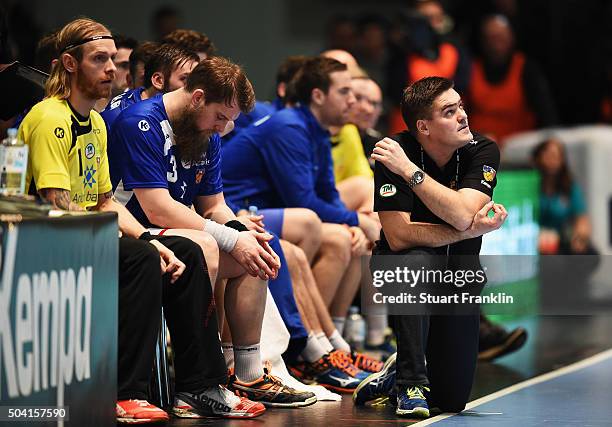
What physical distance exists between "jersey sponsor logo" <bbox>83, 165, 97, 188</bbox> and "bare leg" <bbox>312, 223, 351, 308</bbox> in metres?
1.85

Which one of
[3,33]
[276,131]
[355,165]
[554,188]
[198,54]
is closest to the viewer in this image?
[3,33]

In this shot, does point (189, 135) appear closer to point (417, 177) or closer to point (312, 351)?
point (417, 177)

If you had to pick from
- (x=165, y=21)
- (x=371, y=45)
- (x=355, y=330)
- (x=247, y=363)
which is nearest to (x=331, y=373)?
(x=247, y=363)

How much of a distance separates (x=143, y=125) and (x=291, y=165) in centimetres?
145

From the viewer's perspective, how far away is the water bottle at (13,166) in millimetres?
4695

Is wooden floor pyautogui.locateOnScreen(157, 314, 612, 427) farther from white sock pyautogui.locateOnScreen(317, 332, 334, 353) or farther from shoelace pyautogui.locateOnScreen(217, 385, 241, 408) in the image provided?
white sock pyautogui.locateOnScreen(317, 332, 334, 353)

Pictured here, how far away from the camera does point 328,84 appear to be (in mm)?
7145

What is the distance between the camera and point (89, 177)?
5.32m

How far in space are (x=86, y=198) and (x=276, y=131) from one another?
71.3 inches

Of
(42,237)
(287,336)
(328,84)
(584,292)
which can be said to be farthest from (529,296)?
(42,237)

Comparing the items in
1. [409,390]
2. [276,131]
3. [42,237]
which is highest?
[276,131]

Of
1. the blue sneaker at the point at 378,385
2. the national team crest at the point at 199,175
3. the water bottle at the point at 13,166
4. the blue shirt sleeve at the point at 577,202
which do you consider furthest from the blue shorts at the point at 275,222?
the blue shirt sleeve at the point at 577,202

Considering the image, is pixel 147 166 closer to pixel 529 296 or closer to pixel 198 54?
pixel 198 54

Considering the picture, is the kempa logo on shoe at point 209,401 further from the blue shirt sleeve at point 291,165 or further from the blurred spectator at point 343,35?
the blurred spectator at point 343,35
